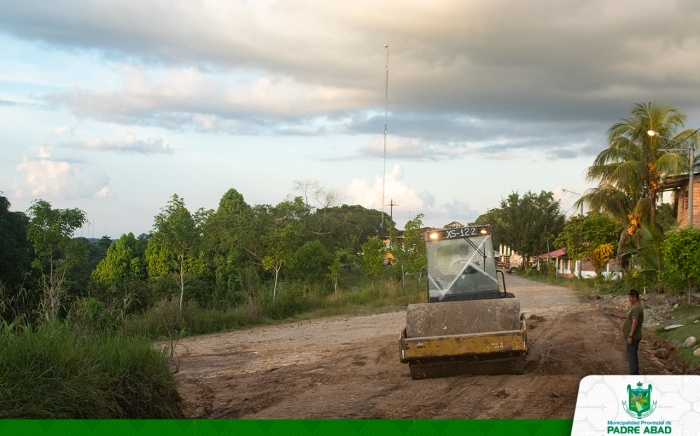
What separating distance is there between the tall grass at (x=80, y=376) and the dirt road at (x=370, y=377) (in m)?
1.37

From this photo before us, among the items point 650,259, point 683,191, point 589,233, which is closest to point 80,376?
point 650,259

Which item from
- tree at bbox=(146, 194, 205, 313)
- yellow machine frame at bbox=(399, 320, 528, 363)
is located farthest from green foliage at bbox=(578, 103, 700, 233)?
yellow machine frame at bbox=(399, 320, 528, 363)

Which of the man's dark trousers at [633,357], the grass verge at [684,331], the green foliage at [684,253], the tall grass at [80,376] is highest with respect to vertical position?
the green foliage at [684,253]

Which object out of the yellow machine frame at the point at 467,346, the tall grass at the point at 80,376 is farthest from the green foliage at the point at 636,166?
the tall grass at the point at 80,376

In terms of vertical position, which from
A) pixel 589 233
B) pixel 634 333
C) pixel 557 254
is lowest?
pixel 557 254

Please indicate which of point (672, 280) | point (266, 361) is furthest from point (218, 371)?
point (672, 280)

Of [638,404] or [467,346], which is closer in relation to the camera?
[638,404]

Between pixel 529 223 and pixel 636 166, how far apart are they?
40413mm

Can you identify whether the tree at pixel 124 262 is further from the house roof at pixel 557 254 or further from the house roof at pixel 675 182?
the house roof at pixel 557 254

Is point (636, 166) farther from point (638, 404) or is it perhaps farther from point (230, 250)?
point (638, 404)

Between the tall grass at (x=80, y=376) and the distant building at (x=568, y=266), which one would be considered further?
the distant building at (x=568, y=266)

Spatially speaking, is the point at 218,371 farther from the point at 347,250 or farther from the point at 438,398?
the point at 347,250

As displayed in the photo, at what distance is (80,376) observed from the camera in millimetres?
6863

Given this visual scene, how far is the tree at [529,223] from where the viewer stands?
7181 cm
